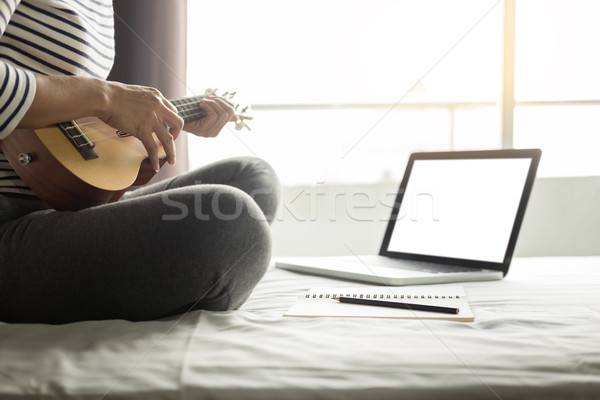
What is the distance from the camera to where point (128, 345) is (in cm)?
65

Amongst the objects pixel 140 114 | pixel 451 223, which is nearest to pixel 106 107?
pixel 140 114

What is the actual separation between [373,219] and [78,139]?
145cm

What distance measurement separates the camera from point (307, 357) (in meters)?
0.59

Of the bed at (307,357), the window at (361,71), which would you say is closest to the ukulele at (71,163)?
the bed at (307,357)

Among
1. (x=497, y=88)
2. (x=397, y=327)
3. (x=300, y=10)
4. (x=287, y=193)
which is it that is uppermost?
(x=300, y=10)

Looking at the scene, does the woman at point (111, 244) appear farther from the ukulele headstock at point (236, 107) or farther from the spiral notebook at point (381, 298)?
the ukulele headstock at point (236, 107)

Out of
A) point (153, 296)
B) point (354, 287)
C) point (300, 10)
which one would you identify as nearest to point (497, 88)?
point (300, 10)

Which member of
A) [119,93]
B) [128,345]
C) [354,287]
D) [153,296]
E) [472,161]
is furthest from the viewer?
[472,161]

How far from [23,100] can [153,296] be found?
0.32 m

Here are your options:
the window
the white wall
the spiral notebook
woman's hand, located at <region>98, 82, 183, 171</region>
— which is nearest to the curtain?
the window

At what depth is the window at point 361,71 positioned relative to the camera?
2361 millimetres

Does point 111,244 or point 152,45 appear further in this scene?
point 152,45

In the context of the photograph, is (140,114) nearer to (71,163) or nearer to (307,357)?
(71,163)

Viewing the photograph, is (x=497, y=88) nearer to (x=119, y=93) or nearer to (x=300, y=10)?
(x=300, y=10)
